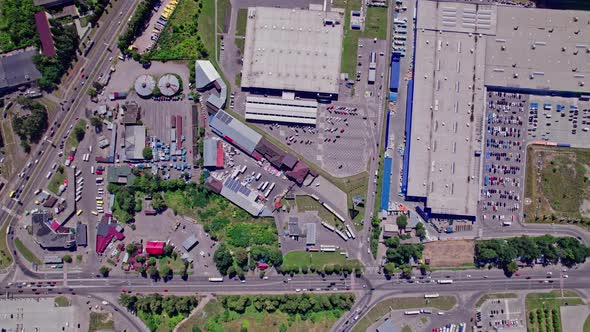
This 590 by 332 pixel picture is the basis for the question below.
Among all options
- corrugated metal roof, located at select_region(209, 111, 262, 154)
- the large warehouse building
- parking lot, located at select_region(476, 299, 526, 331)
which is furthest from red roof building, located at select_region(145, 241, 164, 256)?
parking lot, located at select_region(476, 299, 526, 331)

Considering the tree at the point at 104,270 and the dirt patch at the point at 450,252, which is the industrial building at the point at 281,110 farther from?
the tree at the point at 104,270

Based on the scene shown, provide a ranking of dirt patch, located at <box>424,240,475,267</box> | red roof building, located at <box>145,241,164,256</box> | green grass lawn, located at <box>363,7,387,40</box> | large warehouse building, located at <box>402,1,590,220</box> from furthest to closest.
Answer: green grass lawn, located at <box>363,7,387,40</box>, dirt patch, located at <box>424,240,475,267</box>, large warehouse building, located at <box>402,1,590,220</box>, red roof building, located at <box>145,241,164,256</box>

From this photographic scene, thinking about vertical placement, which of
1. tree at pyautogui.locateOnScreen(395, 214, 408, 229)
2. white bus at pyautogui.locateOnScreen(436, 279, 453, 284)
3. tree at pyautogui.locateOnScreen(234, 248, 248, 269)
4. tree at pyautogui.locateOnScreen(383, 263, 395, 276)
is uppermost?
tree at pyautogui.locateOnScreen(395, 214, 408, 229)

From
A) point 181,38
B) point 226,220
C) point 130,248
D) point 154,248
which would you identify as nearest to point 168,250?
point 154,248

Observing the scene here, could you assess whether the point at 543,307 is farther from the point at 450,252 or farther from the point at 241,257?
the point at 241,257

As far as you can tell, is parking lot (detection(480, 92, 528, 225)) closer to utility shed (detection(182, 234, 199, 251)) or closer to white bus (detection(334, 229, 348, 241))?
white bus (detection(334, 229, 348, 241))

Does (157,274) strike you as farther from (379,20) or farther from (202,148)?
(379,20)

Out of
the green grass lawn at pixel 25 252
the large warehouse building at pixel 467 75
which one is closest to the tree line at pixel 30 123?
the green grass lawn at pixel 25 252
